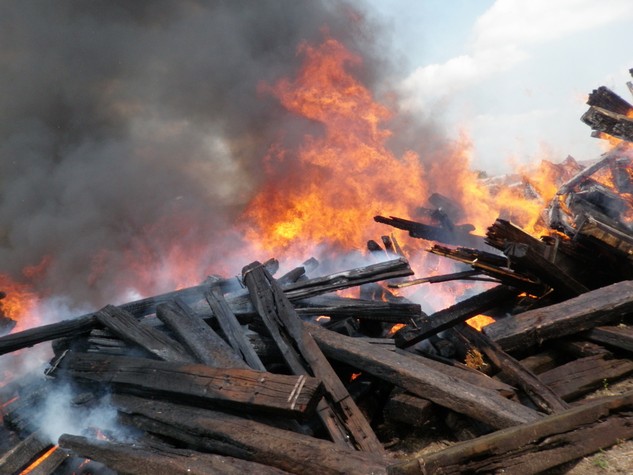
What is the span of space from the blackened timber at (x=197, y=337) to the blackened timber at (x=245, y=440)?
525 millimetres

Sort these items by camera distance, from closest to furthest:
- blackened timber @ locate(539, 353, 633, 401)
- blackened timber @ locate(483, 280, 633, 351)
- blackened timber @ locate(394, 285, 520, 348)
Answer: blackened timber @ locate(539, 353, 633, 401) → blackened timber @ locate(483, 280, 633, 351) → blackened timber @ locate(394, 285, 520, 348)

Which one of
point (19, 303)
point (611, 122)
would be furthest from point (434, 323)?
point (19, 303)

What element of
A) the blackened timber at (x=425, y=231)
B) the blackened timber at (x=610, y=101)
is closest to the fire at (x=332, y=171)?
the blackened timber at (x=425, y=231)

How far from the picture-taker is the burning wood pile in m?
2.72

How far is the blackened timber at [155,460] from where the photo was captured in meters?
2.71

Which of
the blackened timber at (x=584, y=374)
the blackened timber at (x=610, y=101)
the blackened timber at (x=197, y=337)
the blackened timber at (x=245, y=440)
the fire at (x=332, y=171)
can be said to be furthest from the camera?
the fire at (x=332, y=171)

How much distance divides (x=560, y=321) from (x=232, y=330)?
342cm

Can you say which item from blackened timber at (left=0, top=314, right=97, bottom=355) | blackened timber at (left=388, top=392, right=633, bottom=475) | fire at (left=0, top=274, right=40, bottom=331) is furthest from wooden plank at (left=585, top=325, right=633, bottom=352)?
fire at (left=0, top=274, right=40, bottom=331)

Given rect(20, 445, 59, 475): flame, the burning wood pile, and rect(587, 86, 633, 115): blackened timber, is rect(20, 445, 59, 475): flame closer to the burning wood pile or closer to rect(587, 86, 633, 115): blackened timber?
the burning wood pile

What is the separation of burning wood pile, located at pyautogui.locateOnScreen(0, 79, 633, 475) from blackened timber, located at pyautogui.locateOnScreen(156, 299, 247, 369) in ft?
0.06

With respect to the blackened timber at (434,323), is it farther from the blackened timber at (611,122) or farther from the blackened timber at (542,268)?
the blackened timber at (611,122)

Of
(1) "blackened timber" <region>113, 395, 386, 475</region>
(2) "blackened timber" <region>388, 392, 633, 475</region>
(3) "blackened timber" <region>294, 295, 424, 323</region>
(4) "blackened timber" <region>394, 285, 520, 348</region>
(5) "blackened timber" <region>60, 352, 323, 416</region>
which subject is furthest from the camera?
(3) "blackened timber" <region>294, 295, 424, 323</region>

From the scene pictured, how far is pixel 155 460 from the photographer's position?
287 centimetres

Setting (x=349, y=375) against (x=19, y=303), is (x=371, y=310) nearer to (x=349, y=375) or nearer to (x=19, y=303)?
(x=349, y=375)
